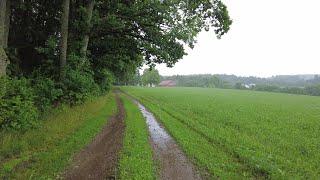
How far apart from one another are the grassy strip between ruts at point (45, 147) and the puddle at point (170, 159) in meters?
2.57

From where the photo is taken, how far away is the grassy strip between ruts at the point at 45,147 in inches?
322

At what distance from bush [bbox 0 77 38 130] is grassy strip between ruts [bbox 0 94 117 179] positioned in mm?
339

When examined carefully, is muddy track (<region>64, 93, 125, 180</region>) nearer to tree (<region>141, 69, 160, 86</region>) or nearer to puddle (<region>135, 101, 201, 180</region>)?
puddle (<region>135, 101, 201, 180</region>)

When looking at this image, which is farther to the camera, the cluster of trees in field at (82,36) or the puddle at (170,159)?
the cluster of trees in field at (82,36)

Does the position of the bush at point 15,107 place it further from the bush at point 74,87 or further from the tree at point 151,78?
the tree at point 151,78

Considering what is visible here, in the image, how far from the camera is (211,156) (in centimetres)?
1055

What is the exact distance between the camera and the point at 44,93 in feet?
55.6

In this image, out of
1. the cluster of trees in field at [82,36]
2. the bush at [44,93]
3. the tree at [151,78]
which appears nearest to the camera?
the bush at [44,93]

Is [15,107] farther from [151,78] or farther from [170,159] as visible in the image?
[151,78]

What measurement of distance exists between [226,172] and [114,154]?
3.46 metres

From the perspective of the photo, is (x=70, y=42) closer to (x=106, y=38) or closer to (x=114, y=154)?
(x=106, y=38)

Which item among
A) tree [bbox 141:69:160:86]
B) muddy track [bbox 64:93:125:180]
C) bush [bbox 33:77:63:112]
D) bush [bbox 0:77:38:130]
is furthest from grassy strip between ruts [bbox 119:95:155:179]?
tree [bbox 141:69:160:86]

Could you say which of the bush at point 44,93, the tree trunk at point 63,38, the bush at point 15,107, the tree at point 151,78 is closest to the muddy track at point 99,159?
the bush at point 15,107

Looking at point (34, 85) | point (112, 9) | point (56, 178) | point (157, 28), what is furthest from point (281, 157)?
point (112, 9)
